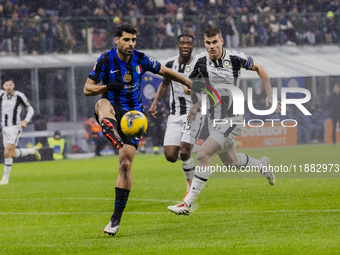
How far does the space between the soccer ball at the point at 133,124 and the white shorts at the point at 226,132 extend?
1800 millimetres

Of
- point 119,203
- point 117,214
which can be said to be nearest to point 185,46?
point 119,203

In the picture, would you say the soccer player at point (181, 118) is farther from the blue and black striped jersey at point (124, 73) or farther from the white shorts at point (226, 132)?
the blue and black striped jersey at point (124, 73)

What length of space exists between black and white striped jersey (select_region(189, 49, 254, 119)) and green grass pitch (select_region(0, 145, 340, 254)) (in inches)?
52.4

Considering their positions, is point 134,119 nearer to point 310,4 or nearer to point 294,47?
point 294,47

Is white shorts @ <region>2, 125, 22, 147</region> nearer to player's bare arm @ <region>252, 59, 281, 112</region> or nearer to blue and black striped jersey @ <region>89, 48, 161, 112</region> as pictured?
player's bare arm @ <region>252, 59, 281, 112</region>

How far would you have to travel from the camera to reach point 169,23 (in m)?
28.8

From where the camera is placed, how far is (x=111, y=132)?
8281 millimetres

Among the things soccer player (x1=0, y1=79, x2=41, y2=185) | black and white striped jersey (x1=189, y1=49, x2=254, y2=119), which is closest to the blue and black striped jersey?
black and white striped jersey (x1=189, y1=49, x2=254, y2=119)

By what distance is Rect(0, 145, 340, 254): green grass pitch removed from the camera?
7.68 metres

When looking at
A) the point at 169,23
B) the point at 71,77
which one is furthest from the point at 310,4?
the point at 71,77

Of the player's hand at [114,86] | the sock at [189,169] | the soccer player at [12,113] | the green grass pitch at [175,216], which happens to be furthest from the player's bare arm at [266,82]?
the soccer player at [12,113]

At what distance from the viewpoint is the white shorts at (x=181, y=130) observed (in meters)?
11.8

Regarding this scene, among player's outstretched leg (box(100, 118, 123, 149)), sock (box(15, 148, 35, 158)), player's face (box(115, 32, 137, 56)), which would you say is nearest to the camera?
player's outstretched leg (box(100, 118, 123, 149))

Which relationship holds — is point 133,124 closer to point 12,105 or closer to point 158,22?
point 12,105
